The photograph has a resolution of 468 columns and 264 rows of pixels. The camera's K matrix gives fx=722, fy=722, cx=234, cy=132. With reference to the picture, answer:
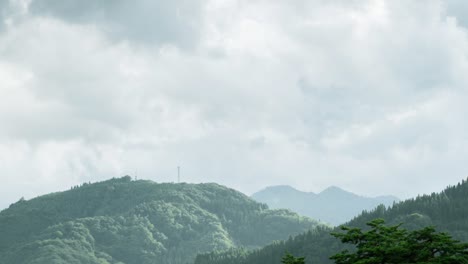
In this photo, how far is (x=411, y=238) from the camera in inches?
2746

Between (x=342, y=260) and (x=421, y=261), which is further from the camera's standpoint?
(x=342, y=260)

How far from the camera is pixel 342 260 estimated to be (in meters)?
73.2

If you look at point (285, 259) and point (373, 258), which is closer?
point (373, 258)

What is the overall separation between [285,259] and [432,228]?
1583 centimetres

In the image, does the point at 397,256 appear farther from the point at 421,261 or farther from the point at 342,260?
the point at 342,260

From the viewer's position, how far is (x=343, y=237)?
7300 centimetres

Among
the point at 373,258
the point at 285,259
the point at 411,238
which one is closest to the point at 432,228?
the point at 411,238

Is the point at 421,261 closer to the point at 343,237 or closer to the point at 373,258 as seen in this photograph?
the point at 373,258

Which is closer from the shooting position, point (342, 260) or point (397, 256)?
point (397, 256)

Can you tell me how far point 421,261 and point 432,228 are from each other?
3743 millimetres

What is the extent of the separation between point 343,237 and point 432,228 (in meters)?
9.00

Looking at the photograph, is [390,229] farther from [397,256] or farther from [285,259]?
[285,259]

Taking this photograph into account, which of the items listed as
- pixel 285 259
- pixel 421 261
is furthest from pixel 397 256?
pixel 285 259

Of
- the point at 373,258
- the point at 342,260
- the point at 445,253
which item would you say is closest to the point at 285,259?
the point at 342,260
